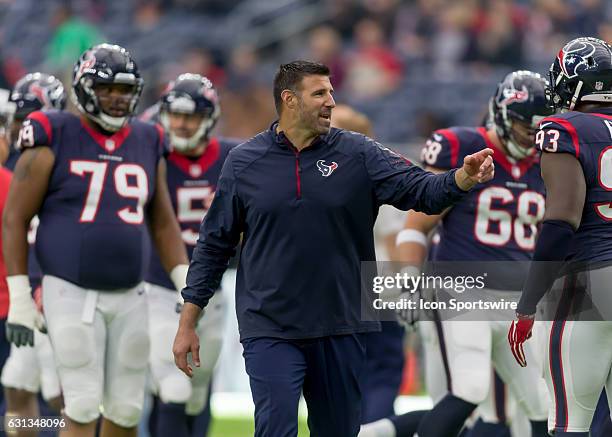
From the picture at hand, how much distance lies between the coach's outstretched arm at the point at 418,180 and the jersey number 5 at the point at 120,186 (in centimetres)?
155

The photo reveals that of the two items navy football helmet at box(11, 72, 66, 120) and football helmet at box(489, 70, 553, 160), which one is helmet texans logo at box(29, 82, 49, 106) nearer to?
navy football helmet at box(11, 72, 66, 120)

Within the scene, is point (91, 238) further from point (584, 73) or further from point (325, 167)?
A: point (584, 73)

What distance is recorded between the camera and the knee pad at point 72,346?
6.15 m

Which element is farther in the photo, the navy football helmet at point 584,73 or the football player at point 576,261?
the navy football helmet at point 584,73

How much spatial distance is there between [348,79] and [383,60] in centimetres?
48

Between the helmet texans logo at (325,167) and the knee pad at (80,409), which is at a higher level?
the helmet texans logo at (325,167)

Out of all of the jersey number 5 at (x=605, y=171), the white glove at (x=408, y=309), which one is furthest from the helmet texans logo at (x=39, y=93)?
the jersey number 5 at (x=605, y=171)

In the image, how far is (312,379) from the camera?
5.29m

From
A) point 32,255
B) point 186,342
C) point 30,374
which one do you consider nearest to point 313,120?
point 186,342

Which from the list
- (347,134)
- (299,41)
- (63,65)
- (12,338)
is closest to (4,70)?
(63,65)

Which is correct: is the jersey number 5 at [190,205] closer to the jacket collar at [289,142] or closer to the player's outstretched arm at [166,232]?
the player's outstretched arm at [166,232]

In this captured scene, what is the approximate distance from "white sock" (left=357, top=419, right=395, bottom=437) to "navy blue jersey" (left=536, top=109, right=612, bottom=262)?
1.97 metres

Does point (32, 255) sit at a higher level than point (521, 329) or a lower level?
higher

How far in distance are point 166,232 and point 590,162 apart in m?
2.50
